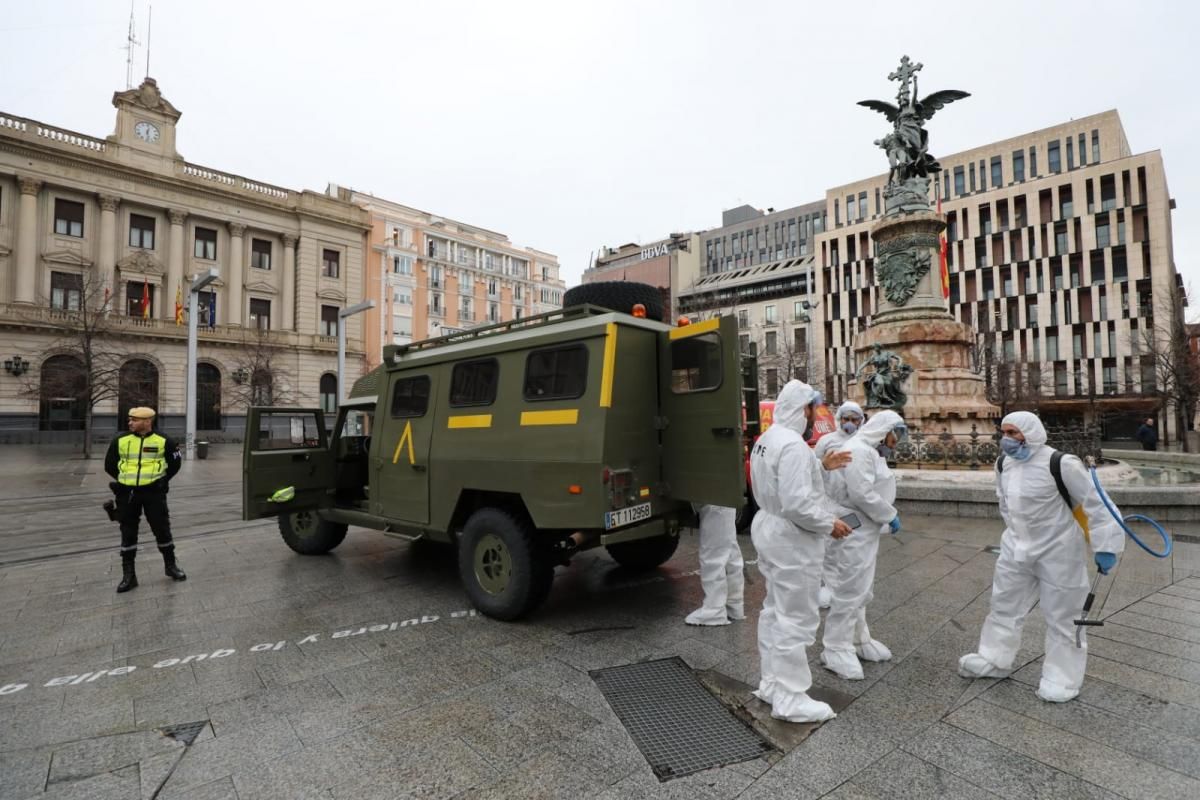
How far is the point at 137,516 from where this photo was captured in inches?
235

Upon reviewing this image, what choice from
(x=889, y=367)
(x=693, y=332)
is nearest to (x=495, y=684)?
(x=693, y=332)

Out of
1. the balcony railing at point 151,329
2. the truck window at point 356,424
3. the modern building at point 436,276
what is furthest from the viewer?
the modern building at point 436,276

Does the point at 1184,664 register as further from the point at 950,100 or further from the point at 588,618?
the point at 950,100

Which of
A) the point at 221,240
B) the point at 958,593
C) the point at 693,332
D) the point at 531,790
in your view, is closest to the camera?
the point at 531,790

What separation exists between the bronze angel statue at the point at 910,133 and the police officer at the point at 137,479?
16.4 meters

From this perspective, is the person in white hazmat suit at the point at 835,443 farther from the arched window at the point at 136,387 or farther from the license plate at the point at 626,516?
the arched window at the point at 136,387

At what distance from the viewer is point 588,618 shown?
483cm

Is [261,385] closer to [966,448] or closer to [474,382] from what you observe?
[474,382]

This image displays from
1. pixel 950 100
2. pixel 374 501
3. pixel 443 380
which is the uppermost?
pixel 950 100

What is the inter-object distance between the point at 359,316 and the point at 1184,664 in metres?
49.9

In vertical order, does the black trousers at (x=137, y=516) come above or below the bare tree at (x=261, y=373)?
below

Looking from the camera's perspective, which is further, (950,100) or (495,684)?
(950,100)

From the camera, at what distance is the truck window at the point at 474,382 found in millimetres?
5078

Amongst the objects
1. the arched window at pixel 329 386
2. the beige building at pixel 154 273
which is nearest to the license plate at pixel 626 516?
the beige building at pixel 154 273
